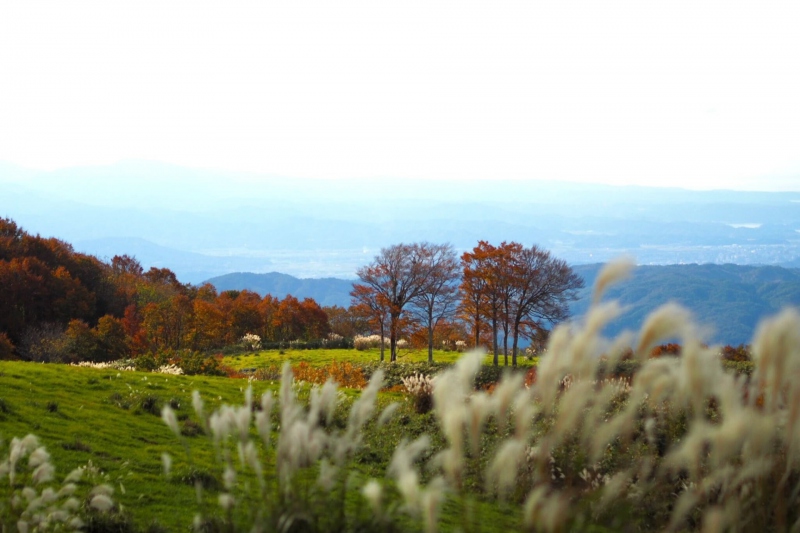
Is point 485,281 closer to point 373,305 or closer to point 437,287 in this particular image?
point 437,287

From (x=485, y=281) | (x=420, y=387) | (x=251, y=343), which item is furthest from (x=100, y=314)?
(x=420, y=387)

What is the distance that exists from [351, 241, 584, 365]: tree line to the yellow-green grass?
1.86m

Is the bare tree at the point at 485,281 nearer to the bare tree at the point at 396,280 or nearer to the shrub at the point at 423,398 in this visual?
the bare tree at the point at 396,280

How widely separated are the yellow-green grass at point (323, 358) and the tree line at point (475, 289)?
6.11 ft

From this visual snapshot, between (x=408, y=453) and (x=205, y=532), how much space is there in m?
2.21

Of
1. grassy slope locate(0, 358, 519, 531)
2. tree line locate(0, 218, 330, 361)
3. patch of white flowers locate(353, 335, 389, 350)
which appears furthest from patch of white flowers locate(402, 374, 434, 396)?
patch of white flowers locate(353, 335, 389, 350)

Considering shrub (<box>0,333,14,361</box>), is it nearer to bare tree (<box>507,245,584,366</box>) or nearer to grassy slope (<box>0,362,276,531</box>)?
grassy slope (<box>0,362,276,531</box>)

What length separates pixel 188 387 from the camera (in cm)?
1758

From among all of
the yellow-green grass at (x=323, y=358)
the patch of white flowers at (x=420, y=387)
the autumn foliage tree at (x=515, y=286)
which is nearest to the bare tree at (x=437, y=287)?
the autumn foliage tree at (x=515, y=286)

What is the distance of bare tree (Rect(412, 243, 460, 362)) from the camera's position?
42.6 m

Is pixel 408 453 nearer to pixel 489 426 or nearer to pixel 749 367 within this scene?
pixel 489 426

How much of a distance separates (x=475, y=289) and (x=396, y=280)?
645 centimetres

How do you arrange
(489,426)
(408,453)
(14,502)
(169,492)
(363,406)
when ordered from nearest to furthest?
(408,453) < (363,406) < (14,502) < (169,492) < (489,426)

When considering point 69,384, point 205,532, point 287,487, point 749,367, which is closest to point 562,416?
point 287,487
